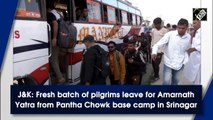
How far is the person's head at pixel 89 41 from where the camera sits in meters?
5.54

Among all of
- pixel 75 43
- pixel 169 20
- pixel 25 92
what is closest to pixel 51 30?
pixel 75 43

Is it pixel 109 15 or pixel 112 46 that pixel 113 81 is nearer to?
pixel 112 46

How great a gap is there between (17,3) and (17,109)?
0.97 metres

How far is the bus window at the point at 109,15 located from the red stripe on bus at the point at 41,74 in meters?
0.73

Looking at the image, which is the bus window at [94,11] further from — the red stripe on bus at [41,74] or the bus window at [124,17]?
the red stripe on bus at [41,74]

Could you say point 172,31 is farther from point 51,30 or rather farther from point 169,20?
point 51,30

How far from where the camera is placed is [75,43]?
5.55m

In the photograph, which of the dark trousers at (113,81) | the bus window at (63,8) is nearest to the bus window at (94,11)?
the bus window at (63,8)

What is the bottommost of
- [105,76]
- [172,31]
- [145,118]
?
[145,118]

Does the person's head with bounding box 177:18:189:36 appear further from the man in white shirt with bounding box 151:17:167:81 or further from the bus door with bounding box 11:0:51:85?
the bus door with bounding box 11:0:51:85

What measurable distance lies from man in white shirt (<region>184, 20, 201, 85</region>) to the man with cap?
0.79 metres

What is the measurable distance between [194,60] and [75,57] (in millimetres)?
1085

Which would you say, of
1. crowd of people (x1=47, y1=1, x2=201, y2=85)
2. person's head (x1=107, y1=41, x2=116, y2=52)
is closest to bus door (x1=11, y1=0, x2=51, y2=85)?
crowd of people (x1=47, y1=1, x2=201, y2=85)

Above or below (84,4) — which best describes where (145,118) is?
below
